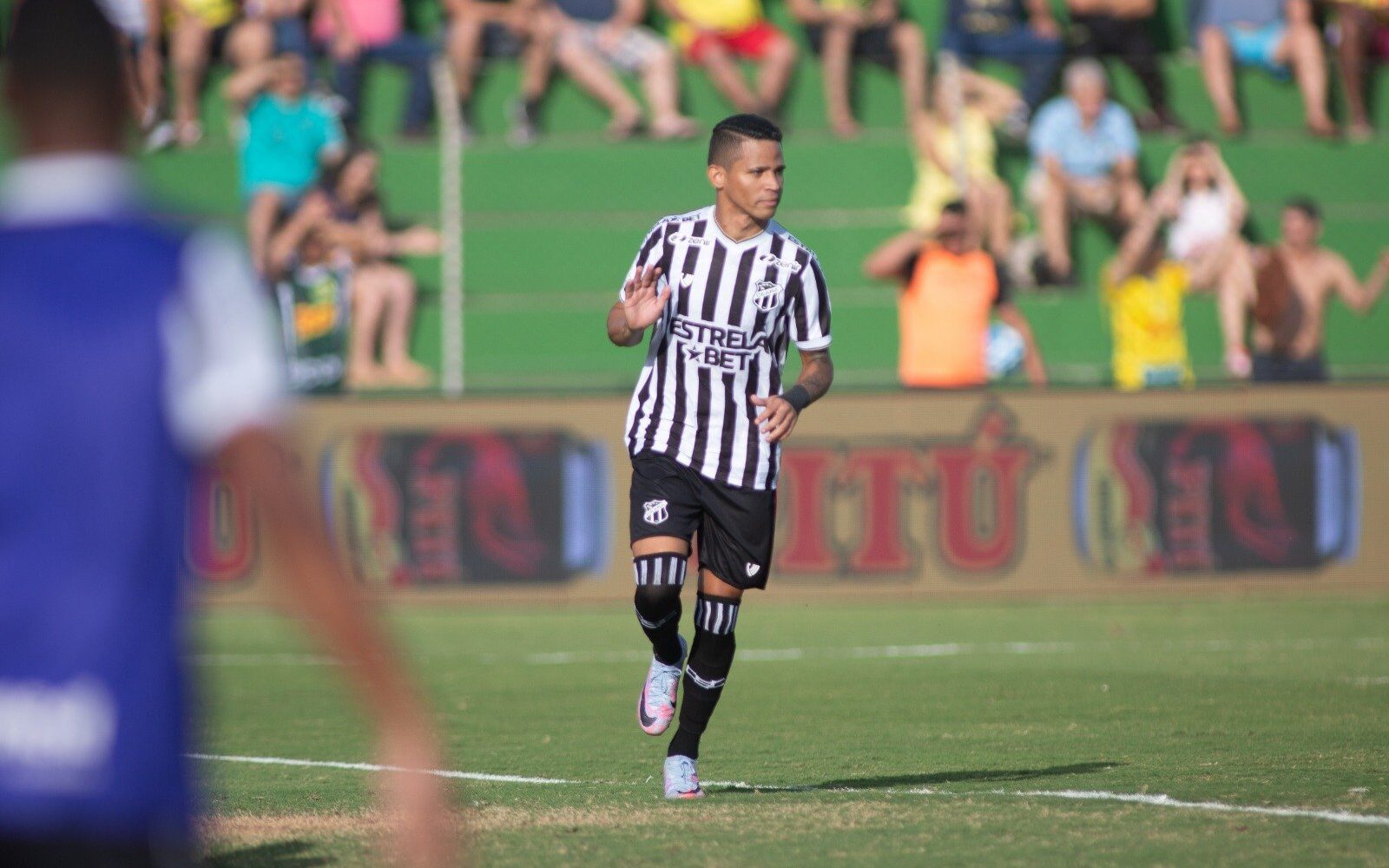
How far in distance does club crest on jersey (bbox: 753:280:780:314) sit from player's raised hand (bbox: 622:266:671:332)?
14.3 inches

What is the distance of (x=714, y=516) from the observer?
7.36m

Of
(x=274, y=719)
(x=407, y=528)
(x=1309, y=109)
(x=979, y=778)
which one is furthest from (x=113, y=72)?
(x=1309, y=109)

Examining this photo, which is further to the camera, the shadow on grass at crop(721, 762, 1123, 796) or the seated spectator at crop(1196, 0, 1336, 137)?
the seated spectator at crop(1196, 0, 1336, 137)

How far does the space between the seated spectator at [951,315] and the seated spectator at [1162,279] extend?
1141 mm

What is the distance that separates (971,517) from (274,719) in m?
6.21

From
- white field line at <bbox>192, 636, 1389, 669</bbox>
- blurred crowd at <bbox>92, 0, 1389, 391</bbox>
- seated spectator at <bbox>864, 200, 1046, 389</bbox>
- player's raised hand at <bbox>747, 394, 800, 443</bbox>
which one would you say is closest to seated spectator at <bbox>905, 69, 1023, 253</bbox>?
blurred crowd at <bbox>92, 0, 1389, 391</bbox>

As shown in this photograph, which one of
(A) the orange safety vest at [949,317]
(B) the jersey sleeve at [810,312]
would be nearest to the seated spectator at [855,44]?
(A) the orange safety vest at [949,317]

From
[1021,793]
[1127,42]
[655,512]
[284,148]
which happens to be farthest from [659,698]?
[1127,42]

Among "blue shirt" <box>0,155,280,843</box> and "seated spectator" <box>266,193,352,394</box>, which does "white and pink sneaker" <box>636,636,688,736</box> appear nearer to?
"blue shirt" <box>0,155,280,843</box>

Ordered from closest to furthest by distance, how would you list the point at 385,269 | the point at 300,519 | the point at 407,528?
the point at 300,519
the point at 407,528
the point at 385,269

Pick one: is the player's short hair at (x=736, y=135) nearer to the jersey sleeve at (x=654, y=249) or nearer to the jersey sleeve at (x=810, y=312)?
the jersey sleeve at (x=654, y=249)

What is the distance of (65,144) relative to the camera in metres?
2.63

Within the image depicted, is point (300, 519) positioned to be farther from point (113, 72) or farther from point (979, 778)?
point (979, 778)

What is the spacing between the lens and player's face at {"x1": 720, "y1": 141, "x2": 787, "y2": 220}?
729cm
